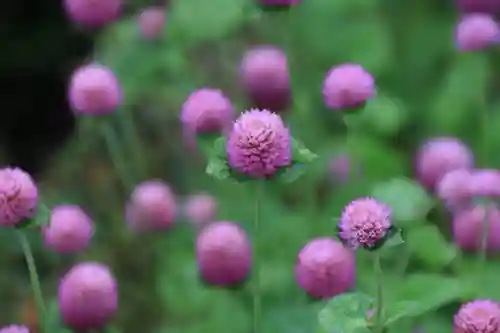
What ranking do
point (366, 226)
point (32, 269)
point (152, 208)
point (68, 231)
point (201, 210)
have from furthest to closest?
point (201, 210)
point (152, 208)
point (68, 231)
point (32, 269)
point (366, 226)

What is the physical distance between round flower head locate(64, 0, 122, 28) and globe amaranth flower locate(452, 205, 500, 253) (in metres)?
0.46

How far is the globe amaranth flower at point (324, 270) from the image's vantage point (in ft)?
3.09

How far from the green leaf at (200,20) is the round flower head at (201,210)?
19cm

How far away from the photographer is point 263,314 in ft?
3.68

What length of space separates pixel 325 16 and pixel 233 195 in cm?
41

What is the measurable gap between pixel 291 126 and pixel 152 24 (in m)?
0.31

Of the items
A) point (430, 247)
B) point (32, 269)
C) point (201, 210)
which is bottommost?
point (201, 210)

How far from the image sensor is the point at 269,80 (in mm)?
1182

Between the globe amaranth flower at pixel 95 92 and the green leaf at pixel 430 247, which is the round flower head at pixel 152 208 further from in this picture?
the green leaf at pixel 430 247

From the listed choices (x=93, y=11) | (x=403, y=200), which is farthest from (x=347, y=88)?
(x=93, y=11)

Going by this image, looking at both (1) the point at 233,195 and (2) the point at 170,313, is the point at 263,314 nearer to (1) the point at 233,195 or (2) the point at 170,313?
(2) the point at 170,313

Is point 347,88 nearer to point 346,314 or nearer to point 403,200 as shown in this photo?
point 403,200

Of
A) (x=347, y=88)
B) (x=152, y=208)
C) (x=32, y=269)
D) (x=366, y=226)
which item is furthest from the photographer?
(x=152, y=208)

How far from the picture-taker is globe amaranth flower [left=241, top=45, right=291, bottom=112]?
1182mm
